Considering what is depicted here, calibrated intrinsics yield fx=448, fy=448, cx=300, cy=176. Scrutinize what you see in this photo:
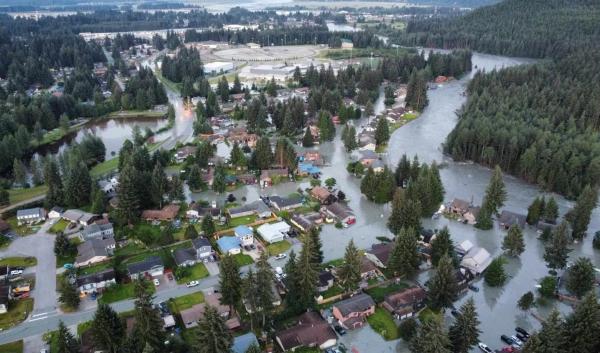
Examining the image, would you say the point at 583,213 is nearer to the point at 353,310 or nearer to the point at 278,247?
the point at 353,310

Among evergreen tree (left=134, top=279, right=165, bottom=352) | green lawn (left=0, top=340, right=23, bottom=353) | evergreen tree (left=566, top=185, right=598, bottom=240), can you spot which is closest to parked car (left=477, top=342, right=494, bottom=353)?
evergreen tree (left=566, top=185, right=598, bottom=240)

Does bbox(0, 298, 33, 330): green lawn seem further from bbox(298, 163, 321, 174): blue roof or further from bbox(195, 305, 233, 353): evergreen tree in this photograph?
bbox(298, 163, 321, 174): blue roof

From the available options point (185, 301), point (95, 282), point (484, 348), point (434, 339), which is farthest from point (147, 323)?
point (484, 348)

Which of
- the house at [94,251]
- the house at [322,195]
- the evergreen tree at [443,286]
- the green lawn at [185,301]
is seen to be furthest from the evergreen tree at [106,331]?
the house at [322,195]

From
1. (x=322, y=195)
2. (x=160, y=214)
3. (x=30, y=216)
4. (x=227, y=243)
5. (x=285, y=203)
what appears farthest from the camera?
(x=322, y=195)

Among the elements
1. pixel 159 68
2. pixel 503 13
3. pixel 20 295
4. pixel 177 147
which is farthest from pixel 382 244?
pixel 503 13

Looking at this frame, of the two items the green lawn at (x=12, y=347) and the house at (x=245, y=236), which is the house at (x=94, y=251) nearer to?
the green lawn at (x=12, y=347)

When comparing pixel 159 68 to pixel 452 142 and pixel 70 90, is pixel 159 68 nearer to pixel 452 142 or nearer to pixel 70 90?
pixel 70 90
